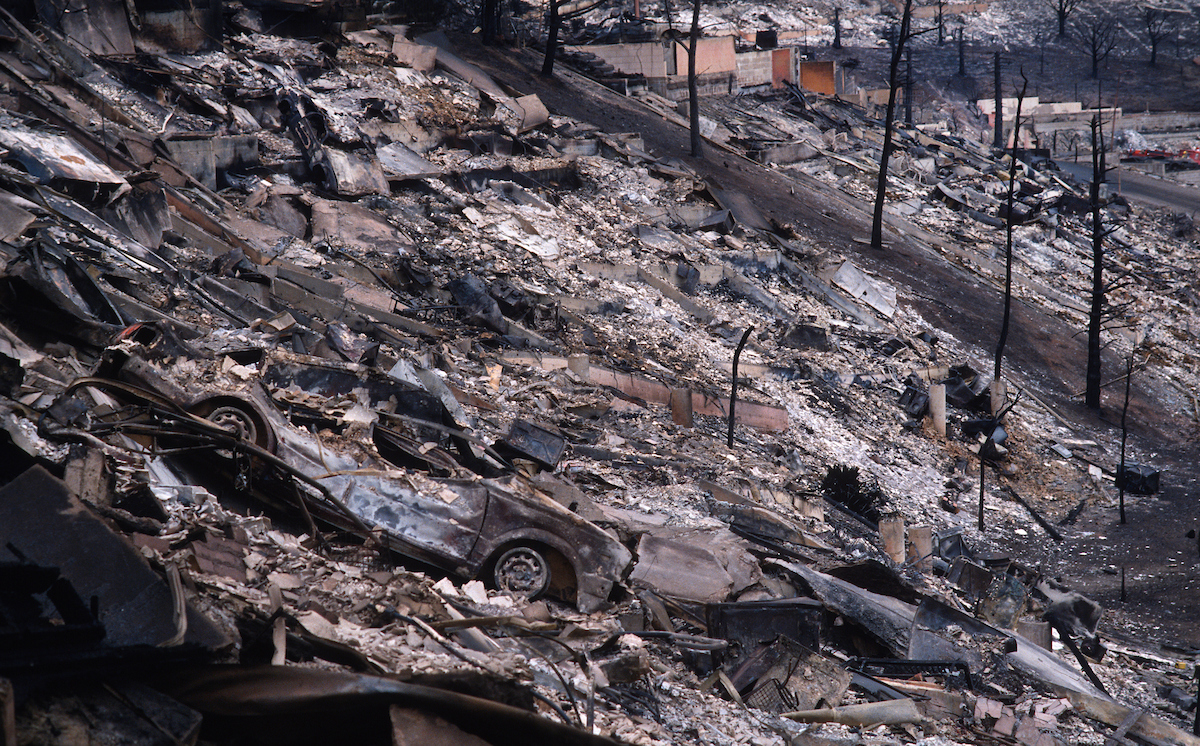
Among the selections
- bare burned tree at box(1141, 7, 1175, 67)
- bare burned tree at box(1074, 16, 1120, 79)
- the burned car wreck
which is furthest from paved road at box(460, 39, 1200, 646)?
bare burned tree at box(1141, 7, 1175, 67)

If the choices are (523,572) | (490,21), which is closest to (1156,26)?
(490,21)

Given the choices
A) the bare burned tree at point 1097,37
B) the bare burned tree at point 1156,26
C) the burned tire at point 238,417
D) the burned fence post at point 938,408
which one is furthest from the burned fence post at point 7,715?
the bare burned tree at point 1156,26

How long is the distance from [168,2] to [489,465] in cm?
1464

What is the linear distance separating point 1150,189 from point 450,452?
4014cm

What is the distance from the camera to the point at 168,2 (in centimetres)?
1686

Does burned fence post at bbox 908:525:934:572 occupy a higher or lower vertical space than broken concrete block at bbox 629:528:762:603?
lower

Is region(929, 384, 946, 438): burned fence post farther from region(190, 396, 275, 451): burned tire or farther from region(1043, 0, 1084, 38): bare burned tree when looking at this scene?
region(1043, 0, 1084, 38): bare burned tree

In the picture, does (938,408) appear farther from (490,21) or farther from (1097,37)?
(1097,37)

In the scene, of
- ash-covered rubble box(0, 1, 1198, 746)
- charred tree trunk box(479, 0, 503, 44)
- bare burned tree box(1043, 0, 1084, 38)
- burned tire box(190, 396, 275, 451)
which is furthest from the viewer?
bare burned tree box(1043, 0, 1084, 38)

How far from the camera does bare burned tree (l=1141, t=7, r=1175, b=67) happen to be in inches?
2255

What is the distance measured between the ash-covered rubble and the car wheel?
0.03m

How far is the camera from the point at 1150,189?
37188mm

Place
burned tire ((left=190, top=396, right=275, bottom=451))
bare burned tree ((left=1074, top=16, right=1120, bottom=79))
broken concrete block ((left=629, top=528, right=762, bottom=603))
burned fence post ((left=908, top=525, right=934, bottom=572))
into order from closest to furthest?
burned tire ((left=190, top=396, right=275, bottom=451)) → broken concrete block ((left=629, top=528, right=762, bottom=603)) → burned fence post ((left=908, top=525, right=934, bottom=572)) → bare burned tree ((left=1074, top=16, right=1120, bottom=79))

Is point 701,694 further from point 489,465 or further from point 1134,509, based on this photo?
point 1134,509
